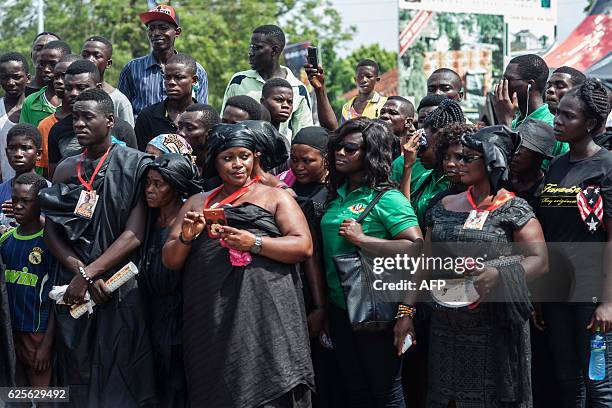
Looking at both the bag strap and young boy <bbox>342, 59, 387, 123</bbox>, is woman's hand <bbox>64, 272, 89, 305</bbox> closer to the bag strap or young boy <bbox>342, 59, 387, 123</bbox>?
the bag strap

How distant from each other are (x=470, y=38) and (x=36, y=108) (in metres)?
11.8

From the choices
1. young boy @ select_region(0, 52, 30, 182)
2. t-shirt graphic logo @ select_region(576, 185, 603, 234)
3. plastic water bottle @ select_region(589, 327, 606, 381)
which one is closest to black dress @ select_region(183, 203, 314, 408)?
plastic water bottle @ select_region(589, 327, 606, 381)

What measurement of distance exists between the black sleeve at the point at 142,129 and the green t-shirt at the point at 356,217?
212 centimetres

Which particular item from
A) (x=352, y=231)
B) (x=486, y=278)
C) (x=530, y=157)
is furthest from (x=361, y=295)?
(x=530, y=157)

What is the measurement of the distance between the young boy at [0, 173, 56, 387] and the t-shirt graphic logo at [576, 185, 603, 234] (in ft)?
10.9

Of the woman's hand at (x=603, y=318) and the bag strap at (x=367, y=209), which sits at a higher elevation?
the bag strap at (x=367, y=209)

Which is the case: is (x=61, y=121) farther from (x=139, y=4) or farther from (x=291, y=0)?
(x=291, y=0)

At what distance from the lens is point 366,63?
391 inches

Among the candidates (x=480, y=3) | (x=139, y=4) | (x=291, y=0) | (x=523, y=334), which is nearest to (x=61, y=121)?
(x=523, y=334)

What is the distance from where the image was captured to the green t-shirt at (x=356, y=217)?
5570 mm

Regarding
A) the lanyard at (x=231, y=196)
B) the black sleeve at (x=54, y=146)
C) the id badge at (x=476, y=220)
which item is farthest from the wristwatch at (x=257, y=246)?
the black sleeve at (x=54, y=146)

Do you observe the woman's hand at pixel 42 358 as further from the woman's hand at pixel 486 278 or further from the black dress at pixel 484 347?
the woman's hand at pixel 486 278

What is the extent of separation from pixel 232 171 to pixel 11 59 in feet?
12.8

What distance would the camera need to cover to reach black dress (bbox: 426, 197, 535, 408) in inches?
208
